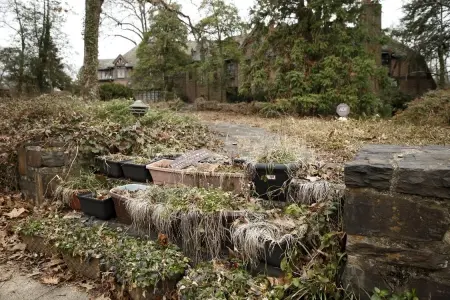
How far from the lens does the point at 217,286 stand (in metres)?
2.09

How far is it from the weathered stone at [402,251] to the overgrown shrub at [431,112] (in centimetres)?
633

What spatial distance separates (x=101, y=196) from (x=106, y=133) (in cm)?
144

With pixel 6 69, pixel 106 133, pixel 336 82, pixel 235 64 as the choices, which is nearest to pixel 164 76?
pixel 235 64

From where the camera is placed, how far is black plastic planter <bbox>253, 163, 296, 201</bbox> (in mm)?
2711

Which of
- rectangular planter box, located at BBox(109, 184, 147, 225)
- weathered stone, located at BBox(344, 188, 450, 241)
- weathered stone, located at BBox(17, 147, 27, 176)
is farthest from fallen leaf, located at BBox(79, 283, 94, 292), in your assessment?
weathered stone, located at BBox(17, 147, 27, 176)

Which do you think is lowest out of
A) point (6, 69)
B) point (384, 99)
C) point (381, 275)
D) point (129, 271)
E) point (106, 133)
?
point (129, 271)

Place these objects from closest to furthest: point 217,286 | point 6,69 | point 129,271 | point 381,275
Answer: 1. point 381,275
2. point 217,286
3. point 129,271
4. point 6,69

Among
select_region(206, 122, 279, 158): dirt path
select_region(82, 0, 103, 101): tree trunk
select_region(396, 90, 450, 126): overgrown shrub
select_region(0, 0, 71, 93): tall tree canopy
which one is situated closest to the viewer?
select_region(206, 122, 279, 158): dirt path

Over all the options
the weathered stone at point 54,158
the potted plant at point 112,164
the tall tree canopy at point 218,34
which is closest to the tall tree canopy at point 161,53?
the tall tree canopy at point 218,34

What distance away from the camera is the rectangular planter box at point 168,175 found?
326 cm

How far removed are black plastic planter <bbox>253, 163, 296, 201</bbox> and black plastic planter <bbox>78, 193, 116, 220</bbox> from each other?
150 cm

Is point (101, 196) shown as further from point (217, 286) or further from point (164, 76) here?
point (164, 76)

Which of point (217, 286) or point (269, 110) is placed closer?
point (217, 286)

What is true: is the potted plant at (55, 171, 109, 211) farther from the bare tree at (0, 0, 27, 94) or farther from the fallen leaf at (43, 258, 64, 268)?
the bare tree at (0, 0, 27, 94)
